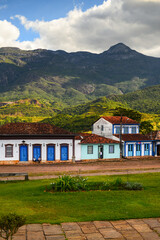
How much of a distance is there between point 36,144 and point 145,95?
13097 cm

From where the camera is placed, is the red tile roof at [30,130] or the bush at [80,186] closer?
the bush at [80,186]

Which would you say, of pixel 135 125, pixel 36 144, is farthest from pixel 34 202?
pixel 135 125

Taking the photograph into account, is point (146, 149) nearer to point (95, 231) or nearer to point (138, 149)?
point (138, 149)

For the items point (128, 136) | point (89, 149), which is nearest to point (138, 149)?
point (128, 136)

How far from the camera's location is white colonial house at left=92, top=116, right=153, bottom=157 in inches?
1603

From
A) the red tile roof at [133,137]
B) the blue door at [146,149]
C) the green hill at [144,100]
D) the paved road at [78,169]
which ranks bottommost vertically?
the paved road at [78,169]

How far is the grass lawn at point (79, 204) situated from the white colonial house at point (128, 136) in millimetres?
26003

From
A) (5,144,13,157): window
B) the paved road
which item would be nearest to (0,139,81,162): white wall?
(5,144,13,157): window

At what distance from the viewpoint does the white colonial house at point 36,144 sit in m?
33.4

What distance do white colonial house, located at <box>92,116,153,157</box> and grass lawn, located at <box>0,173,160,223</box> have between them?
2600cm

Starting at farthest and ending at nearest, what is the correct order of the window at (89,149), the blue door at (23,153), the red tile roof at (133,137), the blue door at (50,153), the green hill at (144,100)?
the green hill at (144,100), the red tile roof at (133,137), the window at (89,149), the blue door at (50,153), the blue door at (23,153)

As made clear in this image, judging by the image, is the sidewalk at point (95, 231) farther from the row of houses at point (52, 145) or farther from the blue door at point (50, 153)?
the blue door at point (50, 153)

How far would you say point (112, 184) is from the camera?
15750 millimetres

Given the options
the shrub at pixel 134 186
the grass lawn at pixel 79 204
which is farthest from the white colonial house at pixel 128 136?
the grass lawn at pixel 79 204
